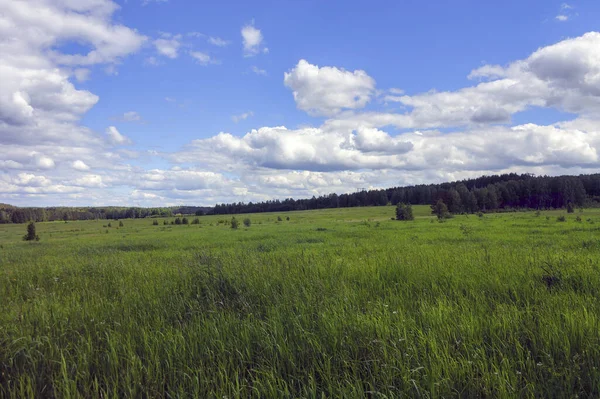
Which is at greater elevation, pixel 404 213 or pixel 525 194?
pixel 525 194

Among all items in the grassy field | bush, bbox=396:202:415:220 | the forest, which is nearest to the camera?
the grassy field

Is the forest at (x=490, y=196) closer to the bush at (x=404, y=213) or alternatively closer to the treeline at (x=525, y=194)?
the treeline at (x=525, y=194)

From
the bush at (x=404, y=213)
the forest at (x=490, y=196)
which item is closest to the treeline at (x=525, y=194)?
the forest at (x=490, y=196)

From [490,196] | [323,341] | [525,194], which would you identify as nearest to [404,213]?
[323,341]

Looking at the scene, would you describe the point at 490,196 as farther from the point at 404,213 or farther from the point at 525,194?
the point at 404,213

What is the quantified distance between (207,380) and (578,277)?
6.57m

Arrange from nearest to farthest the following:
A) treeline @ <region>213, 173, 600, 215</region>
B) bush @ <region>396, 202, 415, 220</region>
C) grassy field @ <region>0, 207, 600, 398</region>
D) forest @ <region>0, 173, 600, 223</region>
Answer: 1. grassy field @ <region>0, 207, 600, 398</region>
2. bush @ <region>396, 202, 415, 220</region>
3. treeline @ <region>213, 173, 600, 215</region>
4. forest @ <region>0, 173, 600, 223</region>

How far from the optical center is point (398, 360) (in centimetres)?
313

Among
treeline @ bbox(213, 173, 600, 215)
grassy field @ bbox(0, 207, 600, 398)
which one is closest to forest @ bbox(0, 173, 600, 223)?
treeline @ bbox(213, 173, 600, 215)

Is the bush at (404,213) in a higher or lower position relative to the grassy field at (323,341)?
lower

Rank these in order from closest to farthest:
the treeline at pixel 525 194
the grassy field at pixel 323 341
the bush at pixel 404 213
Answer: the grassy field at pixel 323 341 < the bush at pixel 404 213 < the treeline at pixel 525 194

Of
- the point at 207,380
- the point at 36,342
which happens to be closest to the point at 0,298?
the point at 36,342

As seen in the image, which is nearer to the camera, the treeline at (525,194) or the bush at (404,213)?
the bush at (404,213)

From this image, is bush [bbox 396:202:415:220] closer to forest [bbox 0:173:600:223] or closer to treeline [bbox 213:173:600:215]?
forest [bbox 0:173:600:223]
